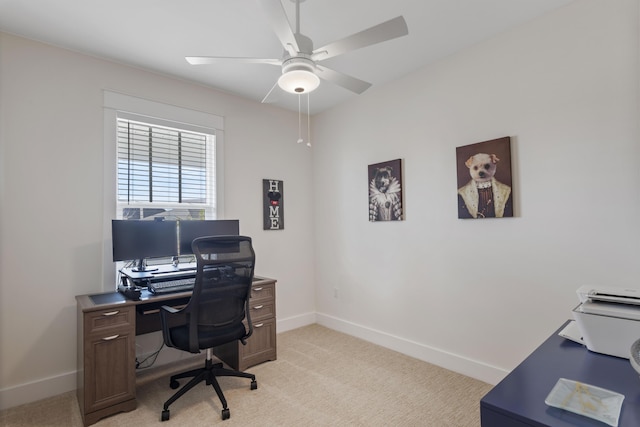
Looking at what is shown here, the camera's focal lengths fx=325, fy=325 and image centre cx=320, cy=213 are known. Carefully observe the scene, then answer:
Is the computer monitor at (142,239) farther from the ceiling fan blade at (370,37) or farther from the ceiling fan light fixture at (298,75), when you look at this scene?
the ceiling fan blade at (370,37)

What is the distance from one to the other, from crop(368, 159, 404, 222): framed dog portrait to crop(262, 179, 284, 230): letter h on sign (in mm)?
1087

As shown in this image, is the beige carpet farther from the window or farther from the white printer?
the window

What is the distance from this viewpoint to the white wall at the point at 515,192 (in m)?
2.02

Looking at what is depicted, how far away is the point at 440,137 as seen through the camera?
2.91m

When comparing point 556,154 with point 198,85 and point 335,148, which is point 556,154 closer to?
point 335,148

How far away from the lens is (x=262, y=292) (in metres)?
3.02

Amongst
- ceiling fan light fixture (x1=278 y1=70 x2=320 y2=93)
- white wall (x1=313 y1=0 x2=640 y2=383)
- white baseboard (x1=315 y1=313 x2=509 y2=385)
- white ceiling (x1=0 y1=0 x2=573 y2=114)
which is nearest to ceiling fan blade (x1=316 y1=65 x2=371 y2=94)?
ceiling fan light fixture (x1=278 y1=70 x2=320 y2=93)

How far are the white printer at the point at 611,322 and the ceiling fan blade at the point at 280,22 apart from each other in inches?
71.4

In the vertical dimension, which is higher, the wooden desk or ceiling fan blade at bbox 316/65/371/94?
ceiling fan blade at bbox 316/65/371/94

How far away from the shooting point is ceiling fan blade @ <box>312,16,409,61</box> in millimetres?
1584

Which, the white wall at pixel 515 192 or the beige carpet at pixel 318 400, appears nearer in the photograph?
the white wall at pixel 515 192

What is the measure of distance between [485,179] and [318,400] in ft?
6.93

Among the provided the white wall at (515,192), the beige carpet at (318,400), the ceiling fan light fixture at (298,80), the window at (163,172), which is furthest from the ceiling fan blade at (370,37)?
the beige carpet at (318,400)

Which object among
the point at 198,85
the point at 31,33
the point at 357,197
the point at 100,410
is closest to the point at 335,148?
the point at 357,197
